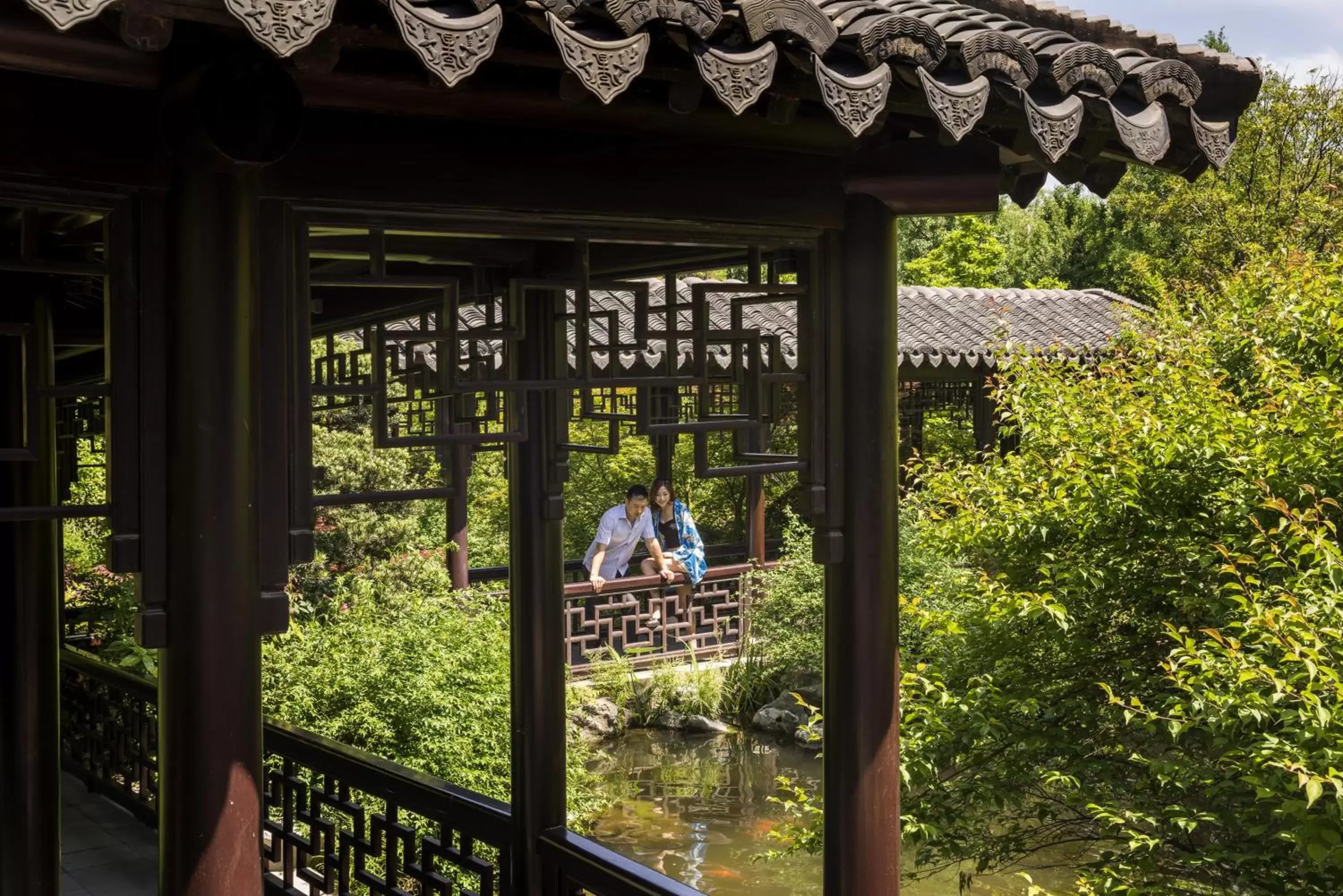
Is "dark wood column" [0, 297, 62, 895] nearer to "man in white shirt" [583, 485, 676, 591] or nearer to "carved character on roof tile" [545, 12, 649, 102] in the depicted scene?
"carved character on roof tile" [545, 12, 649, 102]

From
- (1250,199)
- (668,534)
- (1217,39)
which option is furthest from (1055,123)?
(1217,39)

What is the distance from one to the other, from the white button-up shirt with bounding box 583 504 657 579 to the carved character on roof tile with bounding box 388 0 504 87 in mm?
9577

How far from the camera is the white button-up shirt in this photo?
1114 cm

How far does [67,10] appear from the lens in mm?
1311

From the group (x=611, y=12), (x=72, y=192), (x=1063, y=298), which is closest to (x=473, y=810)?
(x=72, y=192)

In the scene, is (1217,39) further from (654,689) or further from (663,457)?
(654,689)

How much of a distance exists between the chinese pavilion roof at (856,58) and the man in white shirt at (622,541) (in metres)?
8.63

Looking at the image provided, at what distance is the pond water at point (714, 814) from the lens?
27.1ft

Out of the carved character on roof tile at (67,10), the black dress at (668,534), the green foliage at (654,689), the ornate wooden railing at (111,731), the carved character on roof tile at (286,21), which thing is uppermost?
the carved character on roof tile at (286,21)

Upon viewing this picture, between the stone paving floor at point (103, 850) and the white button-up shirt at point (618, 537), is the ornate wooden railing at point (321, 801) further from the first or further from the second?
the white button-up shirt at point (618, 537)

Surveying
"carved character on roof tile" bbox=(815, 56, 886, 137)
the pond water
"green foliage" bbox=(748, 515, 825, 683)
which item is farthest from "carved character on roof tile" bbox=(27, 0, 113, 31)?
"green foliage" bbox=(748, 515, 825, 683)

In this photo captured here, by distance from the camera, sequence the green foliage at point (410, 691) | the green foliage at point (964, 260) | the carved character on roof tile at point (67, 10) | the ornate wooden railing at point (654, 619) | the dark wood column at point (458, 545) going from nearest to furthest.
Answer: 1. the carved character on roof tile at point (67, 10)
2. the green foliage at point (410, 691)
3. the dark wood column at point (458, 545)
4. the ornate wooden railing at point (654, 619)
5. the green foliage at point (964, 260)

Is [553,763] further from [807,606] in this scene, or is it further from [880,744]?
[807,606]

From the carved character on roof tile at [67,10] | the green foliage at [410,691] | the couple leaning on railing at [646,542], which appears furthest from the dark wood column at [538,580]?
the couple leaning on railing at [646,542]
